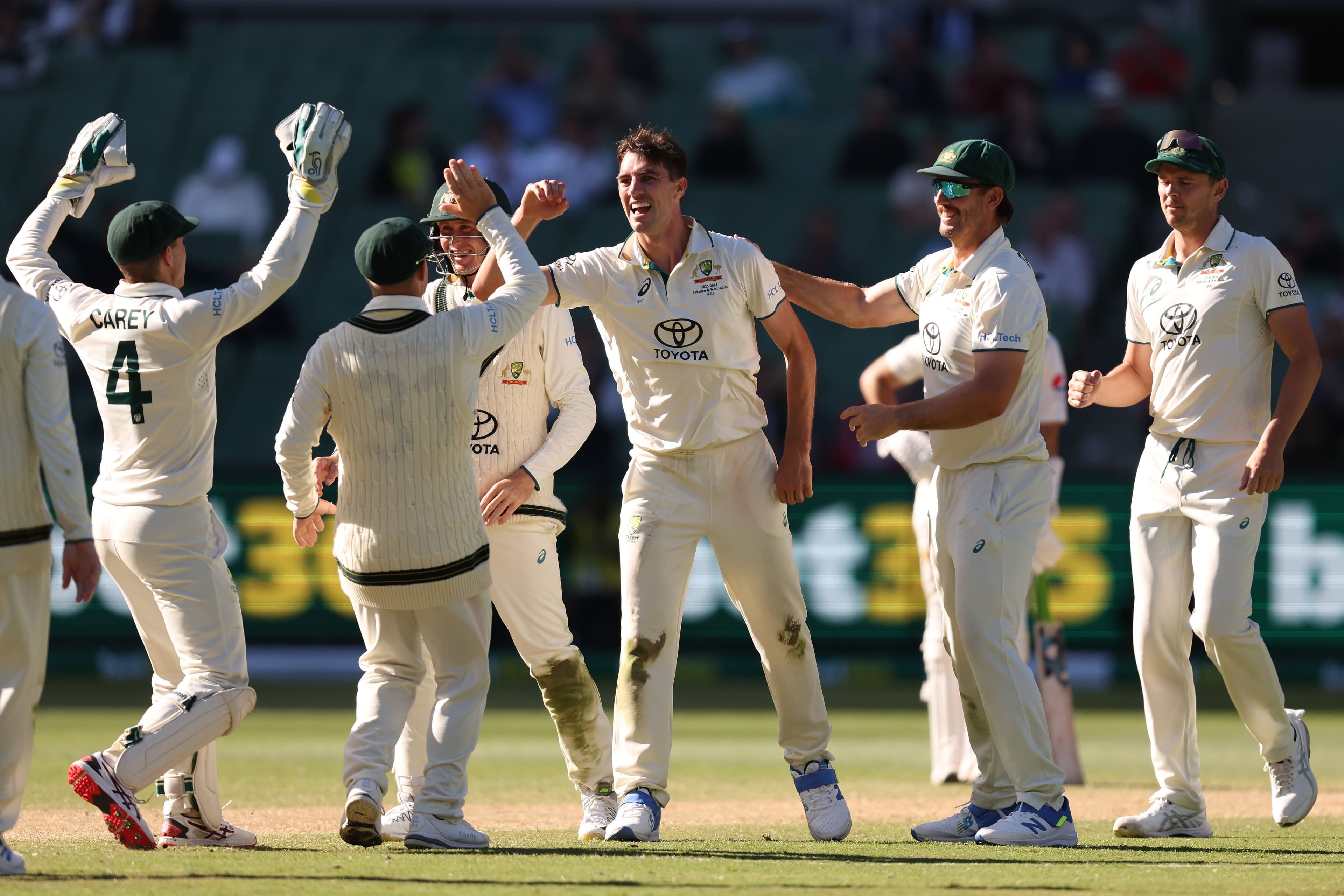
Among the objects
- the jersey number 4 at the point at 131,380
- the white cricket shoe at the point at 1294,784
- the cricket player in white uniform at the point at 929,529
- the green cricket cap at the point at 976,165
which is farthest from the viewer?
the cricket player in white uniform at the point at 929,529

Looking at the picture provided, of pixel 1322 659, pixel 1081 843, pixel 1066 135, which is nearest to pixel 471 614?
pixel 1081 843

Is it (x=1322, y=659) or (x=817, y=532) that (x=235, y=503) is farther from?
(x=1322, y=659)

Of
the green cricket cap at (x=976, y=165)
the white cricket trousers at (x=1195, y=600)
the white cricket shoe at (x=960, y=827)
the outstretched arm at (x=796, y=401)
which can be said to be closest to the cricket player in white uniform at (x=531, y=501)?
the outstretched arm at (x=796, y=401)

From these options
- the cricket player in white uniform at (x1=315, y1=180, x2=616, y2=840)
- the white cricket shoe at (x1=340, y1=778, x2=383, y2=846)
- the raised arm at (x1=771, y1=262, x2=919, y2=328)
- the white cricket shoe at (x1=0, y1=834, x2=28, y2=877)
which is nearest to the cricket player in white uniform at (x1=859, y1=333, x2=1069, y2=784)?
the raised arm at (x1=771, y1=262, x2=919, y2=328)

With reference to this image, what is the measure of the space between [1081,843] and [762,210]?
12.3m

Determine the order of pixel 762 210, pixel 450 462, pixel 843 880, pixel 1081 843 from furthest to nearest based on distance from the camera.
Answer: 1. pixel 762 210
2. pixel 1081 843
3. pixel 450 462
4. pixel 843 880

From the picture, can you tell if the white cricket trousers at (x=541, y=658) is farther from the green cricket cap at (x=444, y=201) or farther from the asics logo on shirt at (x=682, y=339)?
the green cricket cap at (x=444, y=201)

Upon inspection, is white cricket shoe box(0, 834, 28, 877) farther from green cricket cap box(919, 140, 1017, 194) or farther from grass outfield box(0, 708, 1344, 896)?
green cricket cap box(919, 140, 1017, 194)

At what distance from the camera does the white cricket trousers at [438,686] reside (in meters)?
5.95

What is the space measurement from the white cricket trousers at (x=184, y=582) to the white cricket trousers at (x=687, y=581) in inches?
56.8

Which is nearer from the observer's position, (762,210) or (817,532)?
(817,532)

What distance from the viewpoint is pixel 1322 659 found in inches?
520

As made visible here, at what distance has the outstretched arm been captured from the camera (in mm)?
6539

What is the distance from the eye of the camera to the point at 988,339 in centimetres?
629
